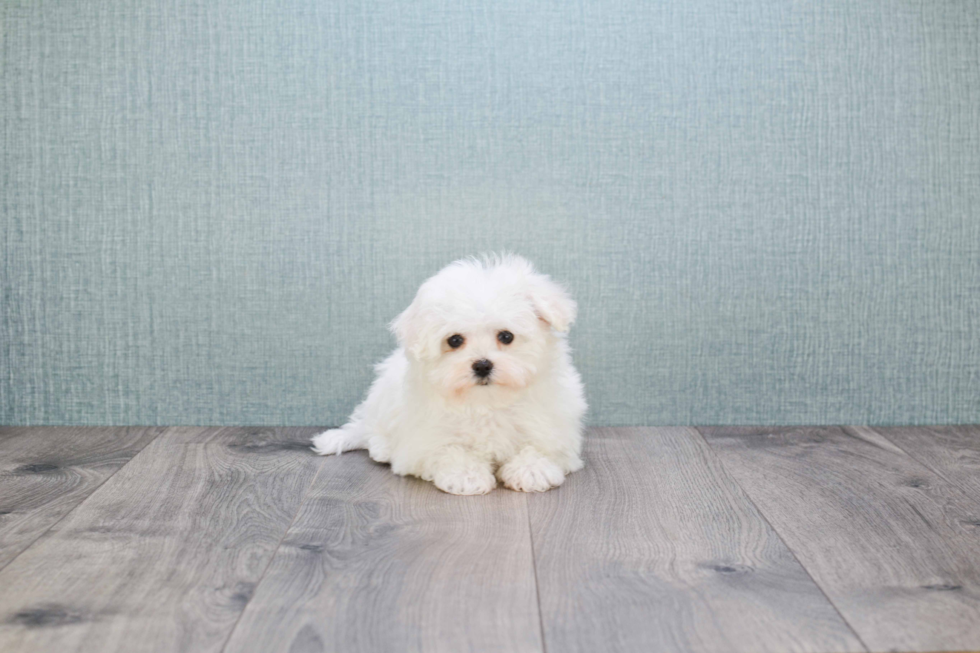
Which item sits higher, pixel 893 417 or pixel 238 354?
pixel 238 354

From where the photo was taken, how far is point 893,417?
2807 mm

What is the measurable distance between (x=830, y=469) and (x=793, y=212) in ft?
2.75

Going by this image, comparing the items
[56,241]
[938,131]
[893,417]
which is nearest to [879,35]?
[938,131]

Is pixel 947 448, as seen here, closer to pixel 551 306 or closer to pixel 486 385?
pixel 551 306

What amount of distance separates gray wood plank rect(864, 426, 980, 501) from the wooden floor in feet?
0.05

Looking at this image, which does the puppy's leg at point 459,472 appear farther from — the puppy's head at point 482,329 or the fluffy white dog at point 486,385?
the puppy's head at point 482,329

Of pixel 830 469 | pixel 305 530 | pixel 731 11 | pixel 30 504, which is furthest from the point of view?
pixel 731 11

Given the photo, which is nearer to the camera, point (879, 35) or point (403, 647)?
point (403, 647)

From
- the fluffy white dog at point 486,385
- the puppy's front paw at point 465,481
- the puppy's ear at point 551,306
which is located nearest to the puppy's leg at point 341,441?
the fluffy white dog at point 486,385

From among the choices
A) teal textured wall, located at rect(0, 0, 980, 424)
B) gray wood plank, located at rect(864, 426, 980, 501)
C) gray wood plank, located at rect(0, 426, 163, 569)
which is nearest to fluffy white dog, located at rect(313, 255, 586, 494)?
teal textured wall, located at rect(0, 0, 980, 424)

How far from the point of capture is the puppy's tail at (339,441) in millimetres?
2480

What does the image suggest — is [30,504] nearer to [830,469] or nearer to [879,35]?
[830,469]

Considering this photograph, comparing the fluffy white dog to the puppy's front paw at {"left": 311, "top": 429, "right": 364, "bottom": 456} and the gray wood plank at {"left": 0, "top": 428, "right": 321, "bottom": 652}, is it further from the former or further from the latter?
the gray wood plank at {"left": 0, "top": 428, "right": 321, "bottom": 652}

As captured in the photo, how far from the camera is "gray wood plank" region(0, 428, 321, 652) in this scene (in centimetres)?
140
